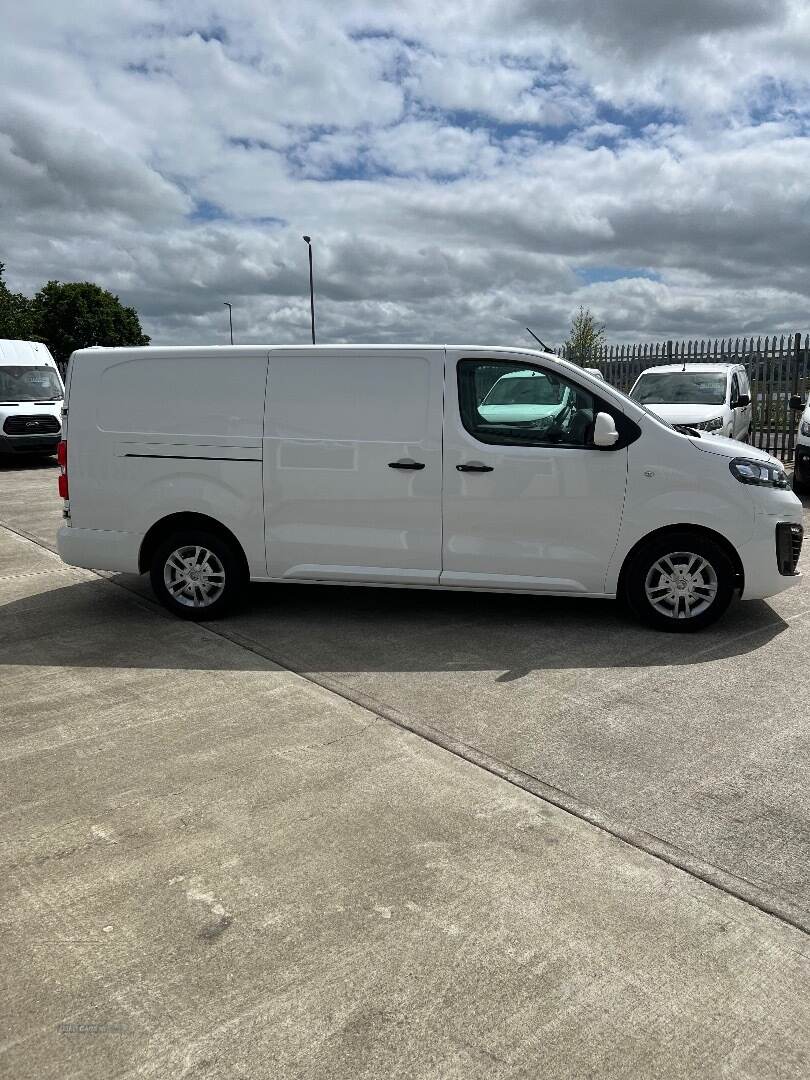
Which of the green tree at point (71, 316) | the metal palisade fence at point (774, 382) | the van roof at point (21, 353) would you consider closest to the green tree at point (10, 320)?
the green tree at point (71, 316)

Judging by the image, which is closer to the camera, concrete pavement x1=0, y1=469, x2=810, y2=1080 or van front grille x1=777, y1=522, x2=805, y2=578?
concrete pavement x1=0, y1=469, x2=810, y2=1080

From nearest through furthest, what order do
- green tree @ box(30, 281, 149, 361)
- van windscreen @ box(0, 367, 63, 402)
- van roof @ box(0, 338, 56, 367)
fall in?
van windscreen @ box(0, 367, 63, 402) → van roof @ box(0, 338, 56, 367) → green tree @ box(30, 281, 149, 361)

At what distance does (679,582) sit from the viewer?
19.2 ft

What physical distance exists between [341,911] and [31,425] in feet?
55.4

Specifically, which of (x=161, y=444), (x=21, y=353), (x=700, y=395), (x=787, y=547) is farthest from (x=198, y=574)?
(x=21, y=353)

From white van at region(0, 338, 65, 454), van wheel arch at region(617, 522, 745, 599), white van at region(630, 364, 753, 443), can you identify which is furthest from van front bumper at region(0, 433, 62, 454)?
van wheel arch at region(617, 522, 745, 599)

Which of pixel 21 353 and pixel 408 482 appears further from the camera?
pixel 21 353

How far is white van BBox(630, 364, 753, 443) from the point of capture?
13.1 metres

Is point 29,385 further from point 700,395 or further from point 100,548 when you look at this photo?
point 100,548

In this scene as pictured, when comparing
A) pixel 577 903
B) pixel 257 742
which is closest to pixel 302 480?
pixel 257 742

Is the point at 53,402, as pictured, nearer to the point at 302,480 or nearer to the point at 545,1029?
the point at 302,480

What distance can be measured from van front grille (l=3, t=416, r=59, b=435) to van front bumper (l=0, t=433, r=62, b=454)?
86 millimetres

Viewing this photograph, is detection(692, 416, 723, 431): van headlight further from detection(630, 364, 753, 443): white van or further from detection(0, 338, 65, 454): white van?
detection(0, 338, 65, 454): white van

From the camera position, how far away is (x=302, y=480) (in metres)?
6.04
